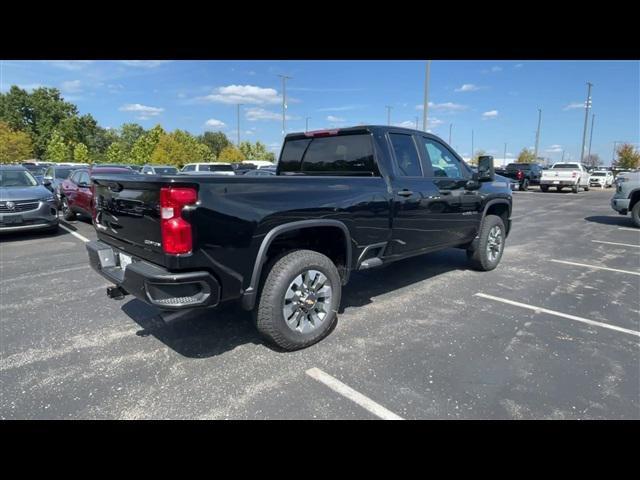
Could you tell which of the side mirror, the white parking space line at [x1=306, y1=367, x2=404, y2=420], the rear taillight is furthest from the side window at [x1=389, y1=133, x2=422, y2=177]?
the rear taillight

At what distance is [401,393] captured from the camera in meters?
2.78

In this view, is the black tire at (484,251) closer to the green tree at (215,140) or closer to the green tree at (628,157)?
the green tree at (628,157)

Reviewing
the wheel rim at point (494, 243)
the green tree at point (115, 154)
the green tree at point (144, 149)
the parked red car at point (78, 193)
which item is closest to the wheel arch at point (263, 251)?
the wheel rim at point (494, 243)

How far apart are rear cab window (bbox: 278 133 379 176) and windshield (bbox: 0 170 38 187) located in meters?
7.59

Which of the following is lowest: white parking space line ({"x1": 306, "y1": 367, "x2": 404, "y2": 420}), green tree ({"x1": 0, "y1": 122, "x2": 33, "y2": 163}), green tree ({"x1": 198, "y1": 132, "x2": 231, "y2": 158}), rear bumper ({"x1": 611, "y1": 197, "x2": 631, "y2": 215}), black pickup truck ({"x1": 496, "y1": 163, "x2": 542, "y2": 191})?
white parking space line ({"x1": 306, "y1": 367, "x2": 404, "y2": 420})

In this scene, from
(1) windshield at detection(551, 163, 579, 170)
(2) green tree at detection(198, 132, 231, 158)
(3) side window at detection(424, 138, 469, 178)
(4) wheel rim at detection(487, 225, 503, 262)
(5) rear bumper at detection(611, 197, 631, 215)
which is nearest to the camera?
(3) side window at detection(424, 138, 469, 178)

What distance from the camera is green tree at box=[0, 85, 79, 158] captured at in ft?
234

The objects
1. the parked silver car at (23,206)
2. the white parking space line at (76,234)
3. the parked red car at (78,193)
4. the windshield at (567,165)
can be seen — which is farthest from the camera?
the windshield at (567,165)

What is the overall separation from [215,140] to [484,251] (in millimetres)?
111584

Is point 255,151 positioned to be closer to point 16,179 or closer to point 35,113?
point 35,113

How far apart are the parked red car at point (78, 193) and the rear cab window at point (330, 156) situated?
6.69 m

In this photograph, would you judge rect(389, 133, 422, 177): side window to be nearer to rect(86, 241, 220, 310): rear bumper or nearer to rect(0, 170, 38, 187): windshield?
rect(86, 241, 220, 310): rear bumper

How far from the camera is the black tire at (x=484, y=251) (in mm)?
5836

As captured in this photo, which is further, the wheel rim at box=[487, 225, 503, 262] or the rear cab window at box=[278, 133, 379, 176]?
the wheel rim at box=[487, 225, 503, 262]
